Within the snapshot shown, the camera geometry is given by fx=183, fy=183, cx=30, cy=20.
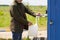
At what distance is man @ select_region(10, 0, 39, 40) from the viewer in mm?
3851

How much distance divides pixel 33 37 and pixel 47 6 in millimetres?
756

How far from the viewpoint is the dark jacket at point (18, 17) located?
384 centimetres

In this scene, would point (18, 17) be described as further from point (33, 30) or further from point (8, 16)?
point (33, 30)

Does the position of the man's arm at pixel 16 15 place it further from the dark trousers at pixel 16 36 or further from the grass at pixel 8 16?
the dark trousers at pixel 16 36

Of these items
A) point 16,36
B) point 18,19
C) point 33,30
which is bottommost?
point 16,36

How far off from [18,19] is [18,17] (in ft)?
0.15

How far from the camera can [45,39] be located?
160 inches

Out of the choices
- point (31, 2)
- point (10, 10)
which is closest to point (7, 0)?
point (10, 10)

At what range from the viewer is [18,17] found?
12.7 feet
